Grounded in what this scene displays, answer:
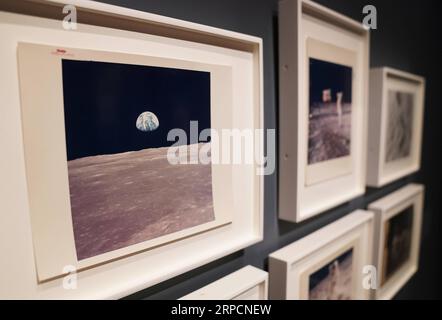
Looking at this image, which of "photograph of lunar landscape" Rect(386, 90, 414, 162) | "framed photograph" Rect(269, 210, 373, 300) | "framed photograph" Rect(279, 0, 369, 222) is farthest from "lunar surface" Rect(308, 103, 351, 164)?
"photograph of lunar landscape" Rect(386, 90, 414, 162)

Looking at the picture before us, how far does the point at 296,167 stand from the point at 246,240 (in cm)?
17

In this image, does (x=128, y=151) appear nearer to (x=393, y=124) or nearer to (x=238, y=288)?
(x=238, y=288)

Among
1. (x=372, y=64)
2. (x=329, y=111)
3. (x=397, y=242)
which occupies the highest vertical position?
(x=372, y=64)

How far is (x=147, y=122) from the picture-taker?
401 mm

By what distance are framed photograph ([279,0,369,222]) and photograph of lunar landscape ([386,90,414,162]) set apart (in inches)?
8.6

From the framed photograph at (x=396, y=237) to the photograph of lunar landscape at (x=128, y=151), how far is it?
71 centimetres

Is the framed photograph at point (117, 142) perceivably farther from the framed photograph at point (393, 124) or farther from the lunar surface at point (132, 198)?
the framed photograph at point (393, 124)

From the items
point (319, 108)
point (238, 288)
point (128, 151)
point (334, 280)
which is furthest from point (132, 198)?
point (334, 280)

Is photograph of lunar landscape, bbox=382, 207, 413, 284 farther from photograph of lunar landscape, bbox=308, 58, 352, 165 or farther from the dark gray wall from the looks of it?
photograph of lunar landscape, bbox=308, 58, 352, 165

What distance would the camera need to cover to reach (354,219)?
0.83 meters

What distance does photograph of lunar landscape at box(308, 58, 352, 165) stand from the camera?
645 millimetres

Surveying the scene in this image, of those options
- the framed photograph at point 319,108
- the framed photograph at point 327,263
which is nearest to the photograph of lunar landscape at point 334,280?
the framed photograph at point 327,263

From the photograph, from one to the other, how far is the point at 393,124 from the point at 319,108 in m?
0.46
